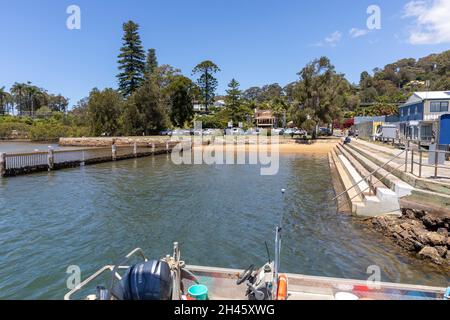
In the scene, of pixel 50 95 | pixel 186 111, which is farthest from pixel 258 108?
pixel 50 95

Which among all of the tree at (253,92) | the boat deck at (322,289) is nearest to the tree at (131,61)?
the boat deck at (322,289)

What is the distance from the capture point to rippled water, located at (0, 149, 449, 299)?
24.6 ft

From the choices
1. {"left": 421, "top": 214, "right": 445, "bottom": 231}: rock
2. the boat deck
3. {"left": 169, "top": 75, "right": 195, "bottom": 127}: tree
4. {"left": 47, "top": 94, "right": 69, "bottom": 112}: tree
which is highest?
{"left": 47, "top": 94, "right": 69, "bottom": 112}: tree

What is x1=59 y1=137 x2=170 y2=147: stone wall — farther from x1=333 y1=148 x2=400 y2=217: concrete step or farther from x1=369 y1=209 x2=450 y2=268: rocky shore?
x1=369 y1=209 x2=450 y2=268: rocky shore

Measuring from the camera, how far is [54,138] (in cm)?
7681

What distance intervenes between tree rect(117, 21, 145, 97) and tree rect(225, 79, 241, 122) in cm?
2045

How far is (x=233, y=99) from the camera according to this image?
71062 millimetres

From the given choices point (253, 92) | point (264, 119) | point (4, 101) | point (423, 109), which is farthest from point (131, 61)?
point (253, 92)

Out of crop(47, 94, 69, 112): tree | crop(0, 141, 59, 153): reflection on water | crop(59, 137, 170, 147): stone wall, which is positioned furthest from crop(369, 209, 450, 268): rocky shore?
crop(47, 94, 69, 112): tree

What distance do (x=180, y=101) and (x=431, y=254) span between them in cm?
6286

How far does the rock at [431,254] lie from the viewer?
7.77m

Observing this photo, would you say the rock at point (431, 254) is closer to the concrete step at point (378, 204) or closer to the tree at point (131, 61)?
the concrete step at point (378, 204)
